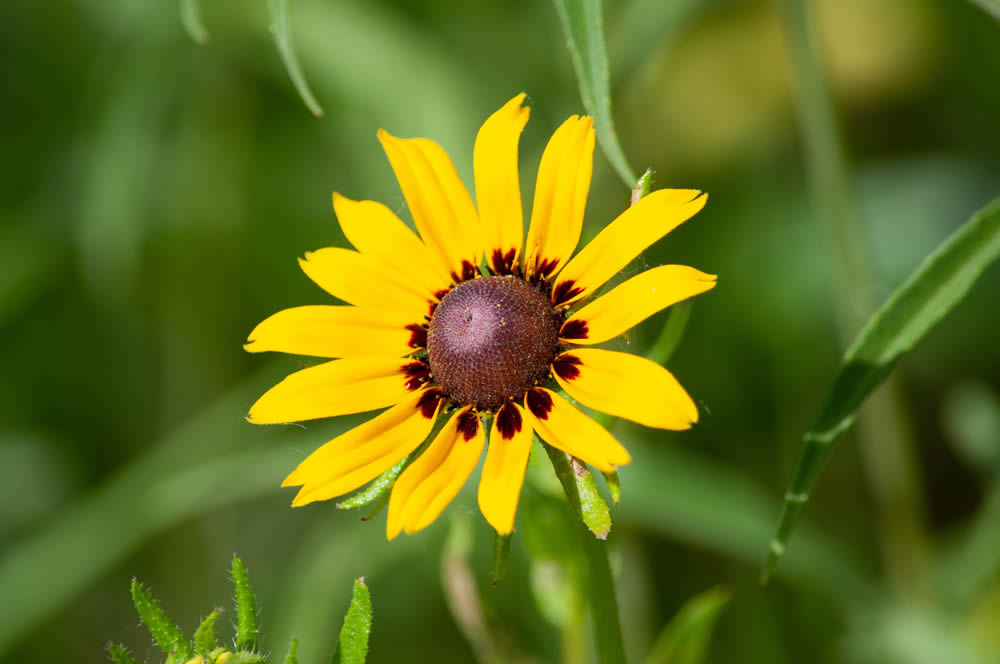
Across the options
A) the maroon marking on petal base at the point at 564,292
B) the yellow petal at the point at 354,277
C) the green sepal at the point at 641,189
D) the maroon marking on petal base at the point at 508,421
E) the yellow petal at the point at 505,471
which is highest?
the yellow petal at the point at 354,277

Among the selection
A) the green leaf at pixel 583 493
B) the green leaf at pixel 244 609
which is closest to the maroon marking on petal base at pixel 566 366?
the green leaf at pixel 583 493

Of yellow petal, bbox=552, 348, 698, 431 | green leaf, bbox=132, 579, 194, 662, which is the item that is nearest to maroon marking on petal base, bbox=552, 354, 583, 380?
yellow petal, bbox=552, 348, 698, 431

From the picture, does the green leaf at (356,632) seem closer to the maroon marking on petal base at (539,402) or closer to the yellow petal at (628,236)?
the maroon marking on petal base at (539,402)

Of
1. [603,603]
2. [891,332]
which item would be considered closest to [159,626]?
[603,603]

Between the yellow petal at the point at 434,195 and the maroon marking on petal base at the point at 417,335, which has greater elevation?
the yellow petal at the point at 434,195

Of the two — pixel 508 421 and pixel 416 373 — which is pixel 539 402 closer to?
pixel 508 421

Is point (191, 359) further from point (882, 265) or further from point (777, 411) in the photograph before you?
point (882, 265)

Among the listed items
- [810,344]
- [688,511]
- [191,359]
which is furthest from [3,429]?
[810,344]
